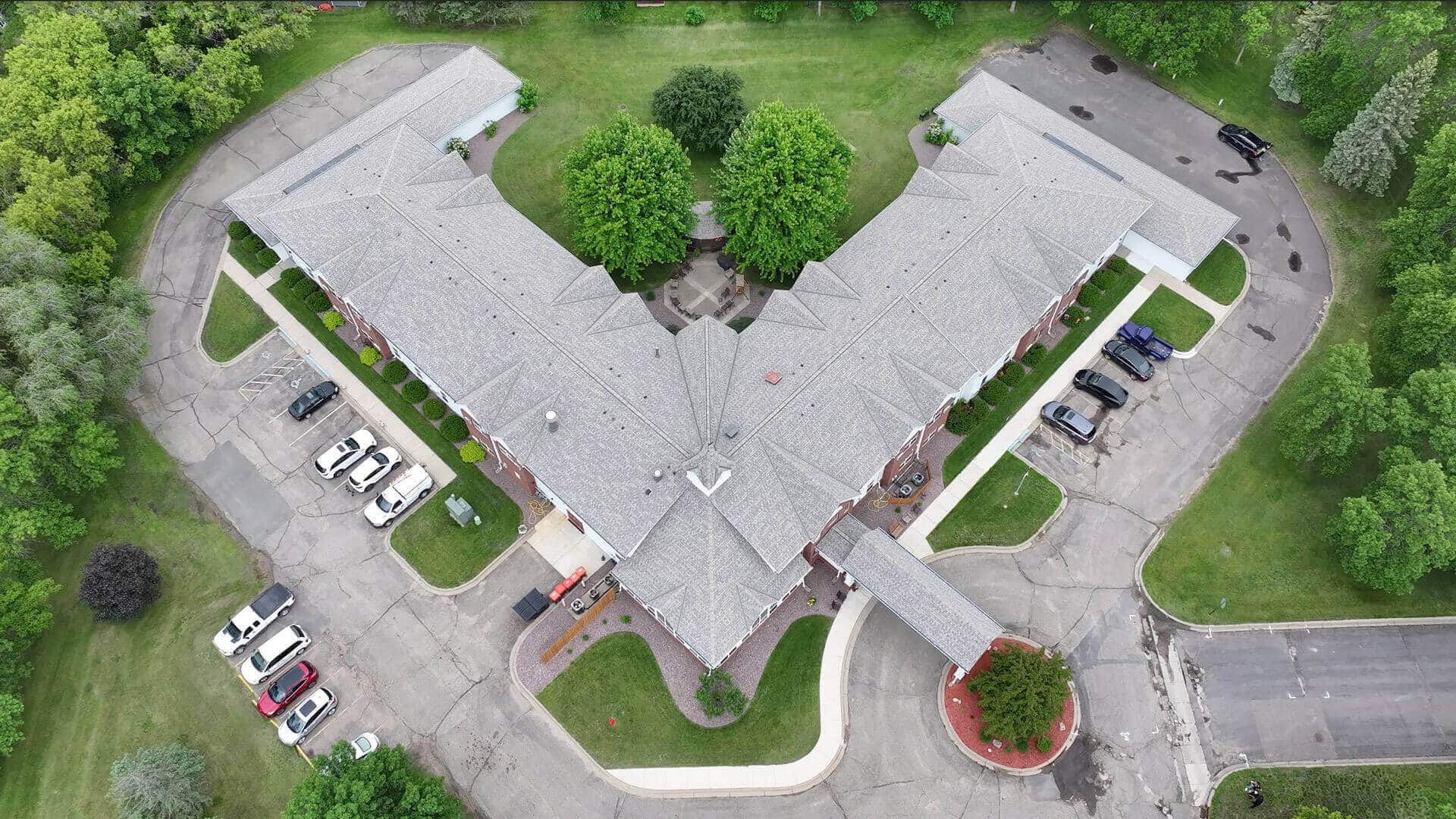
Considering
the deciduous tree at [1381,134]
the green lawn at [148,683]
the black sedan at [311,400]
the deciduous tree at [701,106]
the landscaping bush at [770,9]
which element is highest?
the deciduous tree at [1381,134]

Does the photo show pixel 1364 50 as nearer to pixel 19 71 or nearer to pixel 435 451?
pixel 435 451

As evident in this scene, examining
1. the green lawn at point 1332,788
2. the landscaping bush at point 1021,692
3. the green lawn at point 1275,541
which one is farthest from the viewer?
the green lawn at point 1275,541

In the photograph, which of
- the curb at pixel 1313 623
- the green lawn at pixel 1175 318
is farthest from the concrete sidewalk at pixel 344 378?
the green lawn at pixel 1175 318

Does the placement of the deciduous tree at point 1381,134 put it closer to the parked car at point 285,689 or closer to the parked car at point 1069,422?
the parked car at point 1069,422

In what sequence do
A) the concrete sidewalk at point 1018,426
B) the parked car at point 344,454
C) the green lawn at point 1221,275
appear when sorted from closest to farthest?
the concrete sidewalk at point 1018,426
the parked car at point 344,454
the green lawn at point 1221,275

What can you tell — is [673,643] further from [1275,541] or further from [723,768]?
[1275,541]
